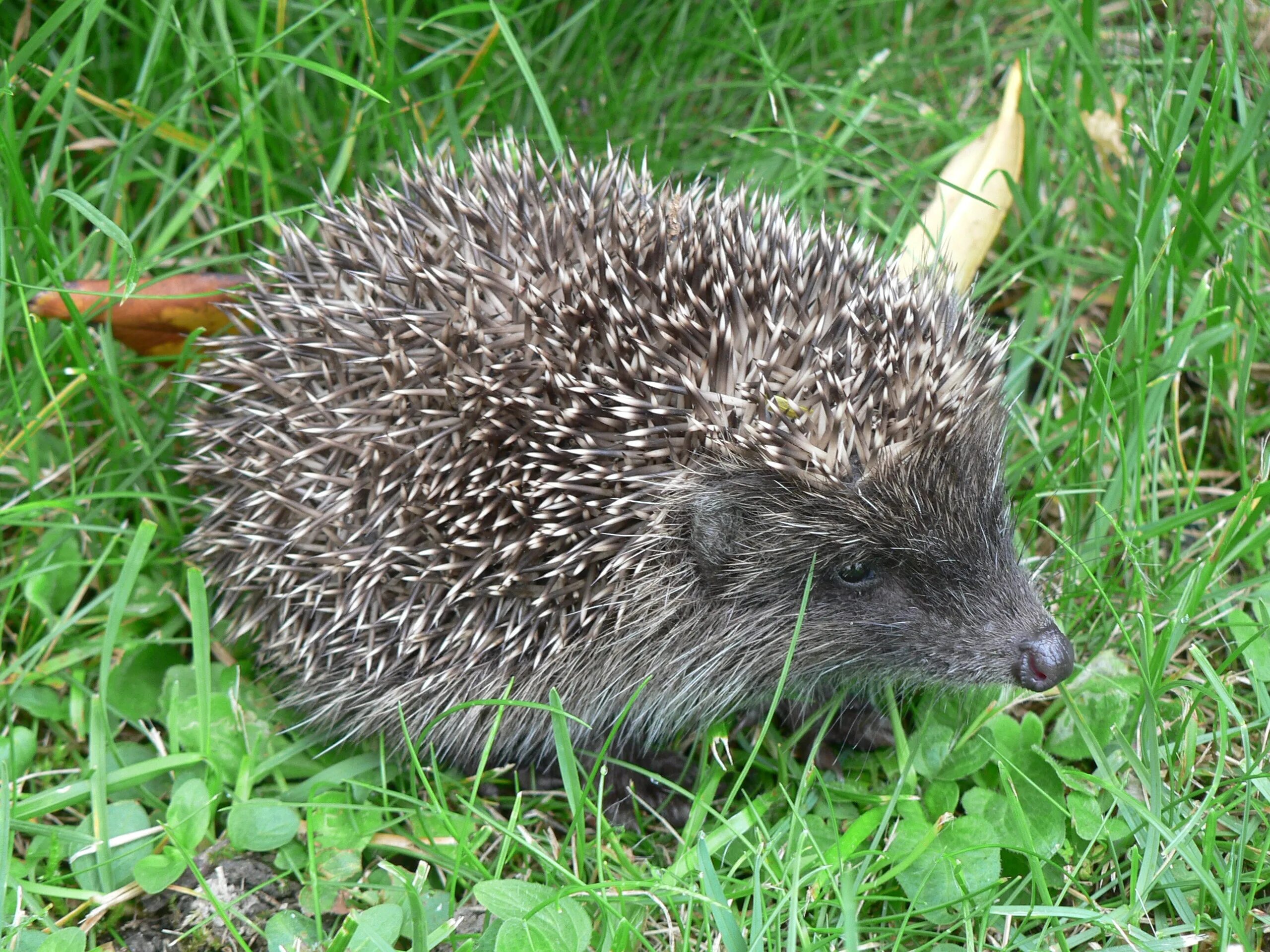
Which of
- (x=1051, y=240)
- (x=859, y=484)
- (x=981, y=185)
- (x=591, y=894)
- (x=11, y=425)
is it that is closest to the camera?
(x=591, y=894)

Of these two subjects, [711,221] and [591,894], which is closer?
[591,894]

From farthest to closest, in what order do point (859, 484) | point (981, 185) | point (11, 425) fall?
point (981, 185), point (11, 425), point (859, 484)

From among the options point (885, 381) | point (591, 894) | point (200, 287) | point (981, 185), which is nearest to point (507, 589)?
point (591, 894)

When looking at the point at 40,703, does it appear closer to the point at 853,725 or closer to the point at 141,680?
the point at 141,680

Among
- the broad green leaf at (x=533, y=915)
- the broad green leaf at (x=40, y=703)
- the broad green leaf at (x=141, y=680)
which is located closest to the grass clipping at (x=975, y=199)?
the broad green leaf at (x=533, y=915)

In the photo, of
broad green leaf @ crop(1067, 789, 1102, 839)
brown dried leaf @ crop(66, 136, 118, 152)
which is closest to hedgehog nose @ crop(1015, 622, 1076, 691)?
broad green leaf @ crop(1067, 789, 1102, 839)

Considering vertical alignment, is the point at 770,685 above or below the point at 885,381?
below

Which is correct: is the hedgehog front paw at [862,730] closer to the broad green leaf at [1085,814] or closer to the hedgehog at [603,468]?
the hedgehog at [603,468]

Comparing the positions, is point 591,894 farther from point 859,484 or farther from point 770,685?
point 859,484
